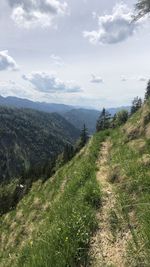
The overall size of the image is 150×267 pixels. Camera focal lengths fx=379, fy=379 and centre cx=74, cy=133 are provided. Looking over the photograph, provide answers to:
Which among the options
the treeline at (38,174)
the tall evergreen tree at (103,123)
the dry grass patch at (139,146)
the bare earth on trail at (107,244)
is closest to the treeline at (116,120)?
the tall evergreen tree at (103,123)

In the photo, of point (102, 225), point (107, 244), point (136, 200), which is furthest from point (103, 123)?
point (107, 244)

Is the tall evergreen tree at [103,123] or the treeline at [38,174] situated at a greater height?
the tall evergreen tree at [103,123]

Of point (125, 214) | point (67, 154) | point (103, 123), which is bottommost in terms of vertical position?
point (67, 154)

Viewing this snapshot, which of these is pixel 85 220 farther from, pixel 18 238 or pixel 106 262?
pixel 18 238

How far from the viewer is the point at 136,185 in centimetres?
1401

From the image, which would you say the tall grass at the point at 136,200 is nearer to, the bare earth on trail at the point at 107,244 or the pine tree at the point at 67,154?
the bare earth on trail at the point at 107,244

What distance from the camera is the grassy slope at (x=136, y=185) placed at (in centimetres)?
859

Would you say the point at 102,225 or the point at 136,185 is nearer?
the point at 102,225

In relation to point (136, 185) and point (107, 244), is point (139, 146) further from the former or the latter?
point (107, 244)

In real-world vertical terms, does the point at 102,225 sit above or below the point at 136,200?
below

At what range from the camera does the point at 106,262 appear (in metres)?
10.0

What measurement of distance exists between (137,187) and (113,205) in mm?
1158

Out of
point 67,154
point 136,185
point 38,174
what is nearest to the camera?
point 136,185

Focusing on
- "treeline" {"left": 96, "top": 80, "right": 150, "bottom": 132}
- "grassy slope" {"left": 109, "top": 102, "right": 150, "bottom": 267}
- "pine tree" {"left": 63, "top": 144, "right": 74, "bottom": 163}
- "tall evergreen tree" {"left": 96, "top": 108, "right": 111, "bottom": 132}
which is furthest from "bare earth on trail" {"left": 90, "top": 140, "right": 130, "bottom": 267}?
"tall evergreen tree" {"left": 96, "top": 108, "right": 111, "bottom": 132}
